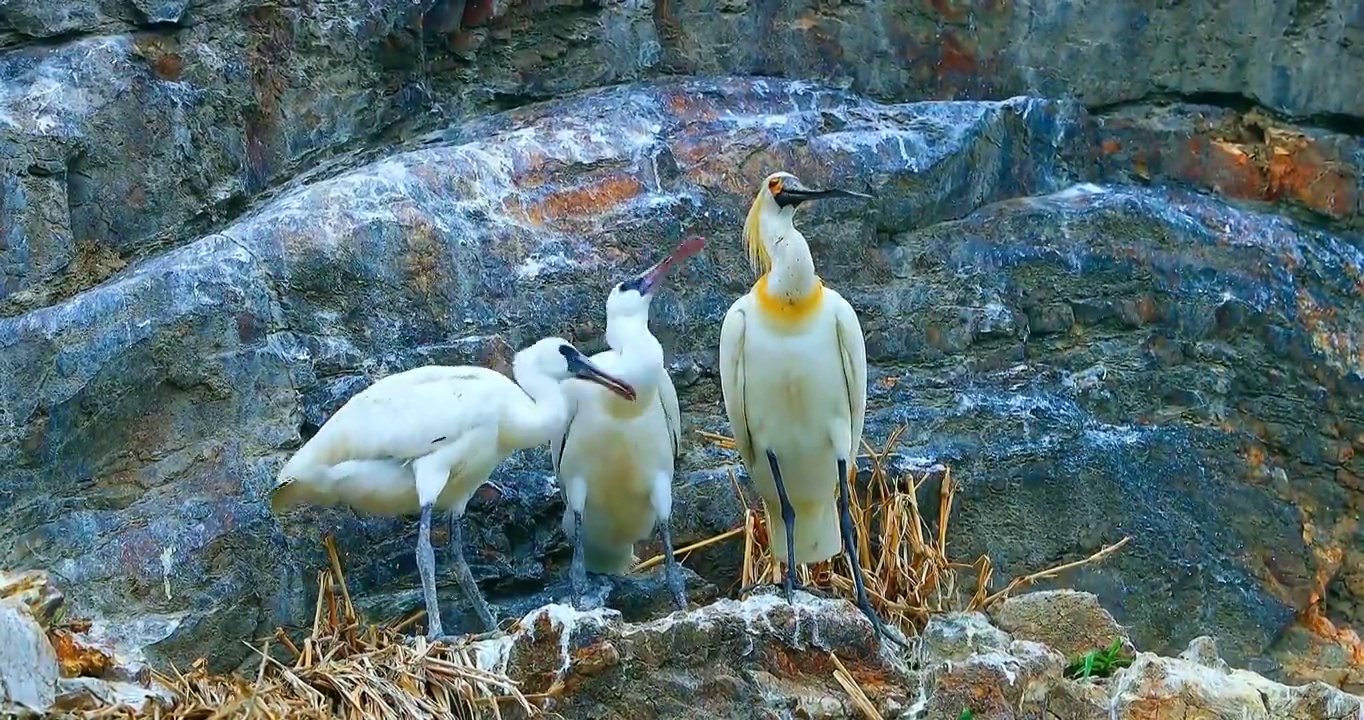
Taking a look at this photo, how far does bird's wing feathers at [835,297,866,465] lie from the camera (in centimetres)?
750

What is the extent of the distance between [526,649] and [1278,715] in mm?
2479

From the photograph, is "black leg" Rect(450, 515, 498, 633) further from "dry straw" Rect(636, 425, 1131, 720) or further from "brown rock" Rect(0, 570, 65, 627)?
"brown rock" Rect(0, 570, 65, 627)

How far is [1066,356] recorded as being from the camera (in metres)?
9.18

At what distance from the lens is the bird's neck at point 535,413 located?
716 cm

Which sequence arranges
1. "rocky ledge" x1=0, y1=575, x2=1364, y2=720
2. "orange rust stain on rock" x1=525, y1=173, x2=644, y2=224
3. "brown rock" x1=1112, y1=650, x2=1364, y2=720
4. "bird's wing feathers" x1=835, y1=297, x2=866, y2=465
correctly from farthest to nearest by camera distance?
"orange rust stain on rock" x1=525, y1=173, x2=644, y2=224, "bird's wing feathers" x1=835, y1=297, x2=866, y2=465, "brown rock" x1=1112, y1=650, x2=1364, y2=720, "rocky ledge" x1=0, y1=575, x2=1364, y2=720

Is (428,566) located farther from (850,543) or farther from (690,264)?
(690,264)

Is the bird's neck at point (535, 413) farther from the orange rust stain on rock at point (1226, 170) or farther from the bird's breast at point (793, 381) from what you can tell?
the orange rust stain on rock at point (1226, 170)

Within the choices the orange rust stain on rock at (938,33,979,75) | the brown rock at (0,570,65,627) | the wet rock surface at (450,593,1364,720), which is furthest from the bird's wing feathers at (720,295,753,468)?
the brown rock at (0,570,65,627)

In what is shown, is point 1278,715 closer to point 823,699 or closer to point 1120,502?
point 823,699

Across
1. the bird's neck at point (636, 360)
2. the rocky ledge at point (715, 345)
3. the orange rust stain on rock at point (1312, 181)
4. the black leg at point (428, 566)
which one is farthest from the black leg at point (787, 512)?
the orange rust stain on rock at point (1312, 181)

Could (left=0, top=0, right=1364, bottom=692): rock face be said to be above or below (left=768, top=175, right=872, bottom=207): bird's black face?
below

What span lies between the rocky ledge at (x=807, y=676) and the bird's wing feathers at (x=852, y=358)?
1.13 m

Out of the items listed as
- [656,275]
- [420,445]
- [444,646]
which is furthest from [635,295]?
[444,646]

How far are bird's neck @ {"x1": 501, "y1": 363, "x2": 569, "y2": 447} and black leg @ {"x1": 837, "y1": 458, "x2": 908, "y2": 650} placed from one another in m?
1.11
